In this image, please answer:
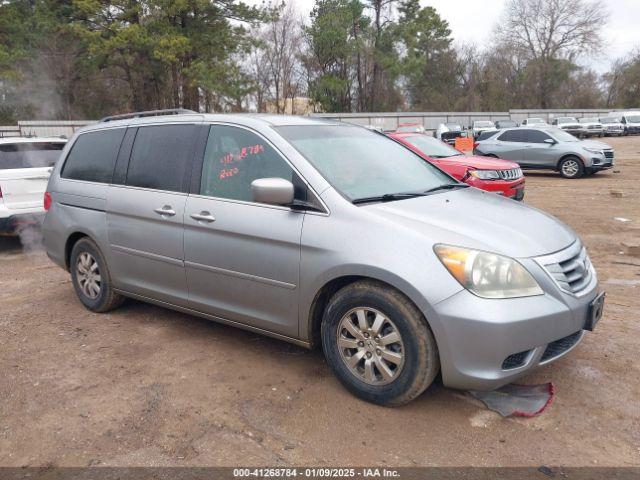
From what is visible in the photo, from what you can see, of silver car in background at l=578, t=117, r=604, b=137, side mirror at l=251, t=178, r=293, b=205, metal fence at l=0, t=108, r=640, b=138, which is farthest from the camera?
silver car in background at l=578, t=117, r=604, b=137

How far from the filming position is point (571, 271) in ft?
10.1

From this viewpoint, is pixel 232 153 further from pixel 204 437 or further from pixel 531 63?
pixel 531 63

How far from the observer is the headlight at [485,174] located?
29.4ft

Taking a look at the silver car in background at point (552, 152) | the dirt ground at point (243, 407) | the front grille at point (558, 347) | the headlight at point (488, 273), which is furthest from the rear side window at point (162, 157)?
the silver car in background at point (552, 152)

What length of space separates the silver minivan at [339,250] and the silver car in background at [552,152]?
1242 centimetres

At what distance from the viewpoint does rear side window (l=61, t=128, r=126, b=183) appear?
4.64 m

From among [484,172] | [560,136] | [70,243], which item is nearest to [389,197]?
[70,243]

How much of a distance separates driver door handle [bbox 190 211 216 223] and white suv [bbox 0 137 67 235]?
4.45 m

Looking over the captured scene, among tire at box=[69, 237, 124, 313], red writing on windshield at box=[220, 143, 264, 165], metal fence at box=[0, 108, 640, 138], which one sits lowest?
tire at box=[69, 237, 124, 313]

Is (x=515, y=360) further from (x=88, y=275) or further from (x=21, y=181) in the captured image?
(x=21, y=181)

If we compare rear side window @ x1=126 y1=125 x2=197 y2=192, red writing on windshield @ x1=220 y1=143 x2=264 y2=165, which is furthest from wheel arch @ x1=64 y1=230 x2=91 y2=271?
red writing on windshield @ x1=220 y1=143 x2=264 y2=165

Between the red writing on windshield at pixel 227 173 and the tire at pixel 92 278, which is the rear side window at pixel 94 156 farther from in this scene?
the red writing on windshield at pixel 227 173

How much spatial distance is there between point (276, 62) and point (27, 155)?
36.7 m

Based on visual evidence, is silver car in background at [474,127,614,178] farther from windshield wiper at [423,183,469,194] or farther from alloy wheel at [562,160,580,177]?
windshield wiper at [423,183,469,194]
